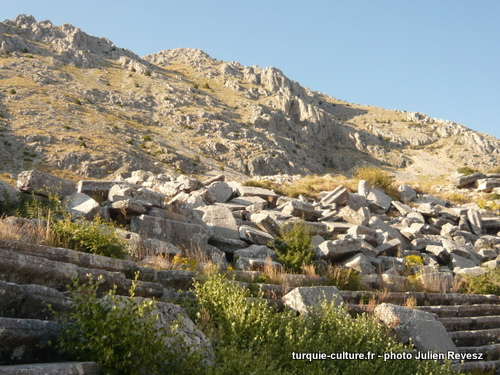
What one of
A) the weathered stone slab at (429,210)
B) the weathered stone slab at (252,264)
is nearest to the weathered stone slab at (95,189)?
the weathered stone slab at (252,264)

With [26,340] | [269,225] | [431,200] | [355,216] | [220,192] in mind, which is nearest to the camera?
[26,340]

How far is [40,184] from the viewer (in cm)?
1073

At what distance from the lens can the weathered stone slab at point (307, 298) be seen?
23.9 ft

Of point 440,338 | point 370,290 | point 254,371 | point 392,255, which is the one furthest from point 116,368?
point 392,255

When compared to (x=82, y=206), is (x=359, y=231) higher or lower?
lower

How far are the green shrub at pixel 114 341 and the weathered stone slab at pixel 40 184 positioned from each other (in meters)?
6.80

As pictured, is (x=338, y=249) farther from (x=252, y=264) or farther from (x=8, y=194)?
(x=8, y=194)

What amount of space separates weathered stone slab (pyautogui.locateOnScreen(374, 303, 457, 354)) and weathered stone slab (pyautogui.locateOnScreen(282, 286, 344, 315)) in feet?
3.23

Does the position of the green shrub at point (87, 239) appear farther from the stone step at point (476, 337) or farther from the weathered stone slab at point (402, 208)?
the weathered stone slab at point (402, 208)

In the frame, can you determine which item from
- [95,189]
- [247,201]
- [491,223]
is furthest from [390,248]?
[95,189]

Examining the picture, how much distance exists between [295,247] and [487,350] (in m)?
4.90

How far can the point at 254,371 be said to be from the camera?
467cm

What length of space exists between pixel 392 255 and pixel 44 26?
73.6 m

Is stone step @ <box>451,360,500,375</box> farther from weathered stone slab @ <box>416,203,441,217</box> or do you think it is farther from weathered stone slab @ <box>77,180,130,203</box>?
weathered stone slab @ <box>416,203,441,217</box>
